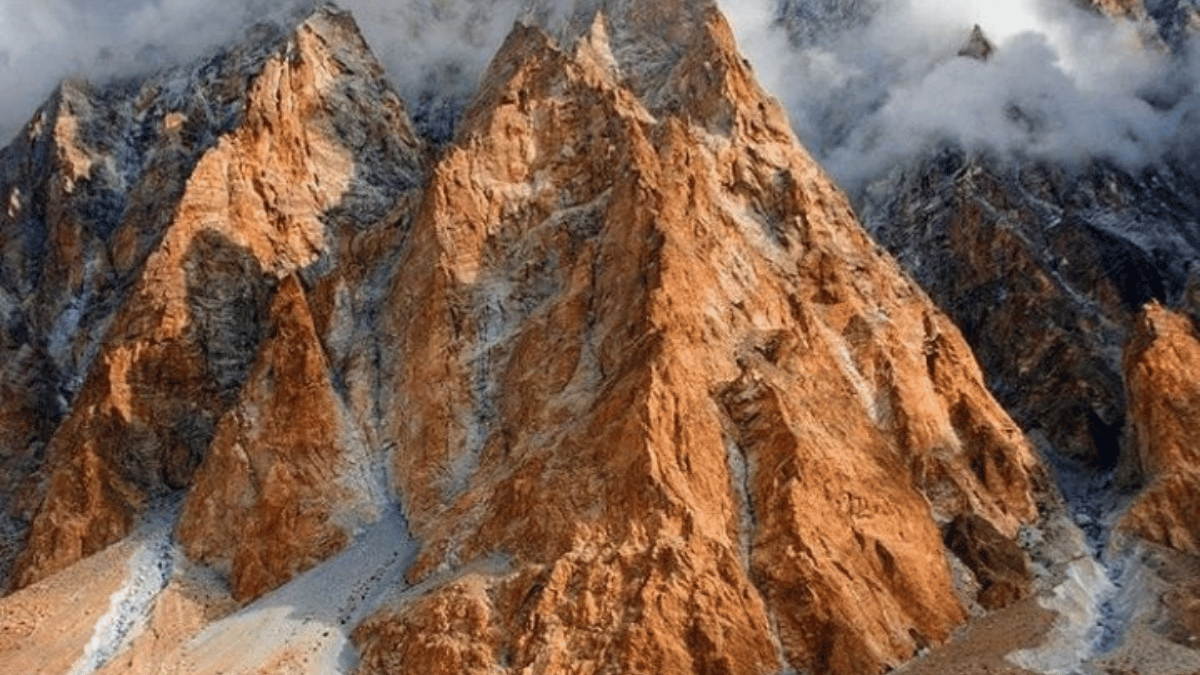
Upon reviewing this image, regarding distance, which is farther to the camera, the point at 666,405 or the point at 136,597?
the point at 136,597

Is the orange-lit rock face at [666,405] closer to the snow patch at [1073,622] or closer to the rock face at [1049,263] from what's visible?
the snow patch at [1073,622]

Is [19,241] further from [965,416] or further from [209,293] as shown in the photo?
[965,416]

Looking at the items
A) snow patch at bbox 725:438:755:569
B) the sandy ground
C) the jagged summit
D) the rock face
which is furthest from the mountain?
the jagged summit

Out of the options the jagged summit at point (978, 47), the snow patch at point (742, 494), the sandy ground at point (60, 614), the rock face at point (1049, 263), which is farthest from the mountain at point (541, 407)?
the jagged summit at point (978, 47)

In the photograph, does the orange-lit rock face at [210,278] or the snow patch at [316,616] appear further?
the orange-lit rock face at [210,278]

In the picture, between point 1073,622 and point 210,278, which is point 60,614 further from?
point 1073,622

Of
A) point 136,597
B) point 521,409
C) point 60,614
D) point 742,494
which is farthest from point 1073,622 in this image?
point 60,614

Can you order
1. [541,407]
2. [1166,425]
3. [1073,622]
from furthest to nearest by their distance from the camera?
[1166,425], [541,407], [1073,622]
